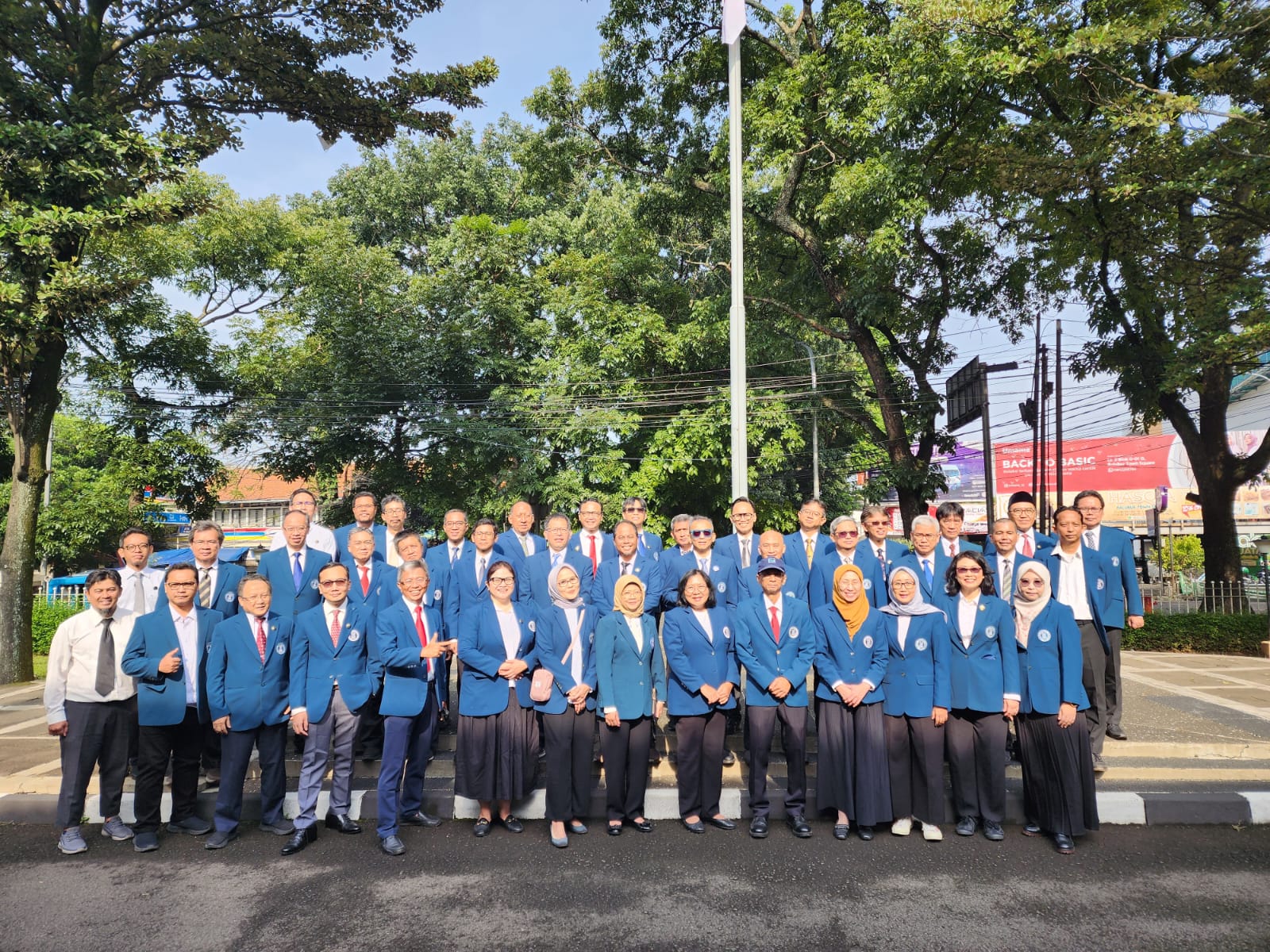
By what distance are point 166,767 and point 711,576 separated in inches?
163

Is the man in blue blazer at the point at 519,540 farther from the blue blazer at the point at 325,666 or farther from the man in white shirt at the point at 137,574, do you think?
the man in white shirt at the point at 137,574

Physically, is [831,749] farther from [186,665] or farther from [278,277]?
[278,277]

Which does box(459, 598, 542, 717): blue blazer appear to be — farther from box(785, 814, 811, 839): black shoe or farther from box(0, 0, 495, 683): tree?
box(0, 0, 495, 683): tree

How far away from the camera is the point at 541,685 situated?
5.32 m

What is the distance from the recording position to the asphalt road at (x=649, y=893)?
3896 mm

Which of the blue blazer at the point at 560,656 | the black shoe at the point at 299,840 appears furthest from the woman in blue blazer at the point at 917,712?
the black shoe at the point at 299,840

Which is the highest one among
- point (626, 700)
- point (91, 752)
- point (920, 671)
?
point (920, 671)

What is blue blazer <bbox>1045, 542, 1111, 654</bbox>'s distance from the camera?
6.36 metres

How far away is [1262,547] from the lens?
70.8ft

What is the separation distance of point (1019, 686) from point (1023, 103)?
1224 centimetres

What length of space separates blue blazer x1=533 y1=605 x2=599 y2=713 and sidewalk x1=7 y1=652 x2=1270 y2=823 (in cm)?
86

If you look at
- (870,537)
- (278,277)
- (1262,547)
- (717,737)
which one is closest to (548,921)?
(717,737)

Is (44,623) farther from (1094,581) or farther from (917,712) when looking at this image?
(1094,581)

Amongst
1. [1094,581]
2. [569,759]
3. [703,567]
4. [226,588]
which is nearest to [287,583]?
[226,588]
